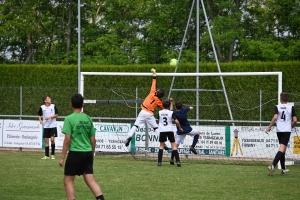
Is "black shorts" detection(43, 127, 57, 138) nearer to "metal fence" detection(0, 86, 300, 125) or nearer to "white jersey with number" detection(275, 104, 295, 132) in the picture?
"metal fence" detection(0, 86, 300, 125)

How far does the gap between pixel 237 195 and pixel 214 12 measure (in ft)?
62.2

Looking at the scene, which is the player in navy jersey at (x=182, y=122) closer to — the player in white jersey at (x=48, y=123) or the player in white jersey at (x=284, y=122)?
the player in white jersey at (x=48, y=123)

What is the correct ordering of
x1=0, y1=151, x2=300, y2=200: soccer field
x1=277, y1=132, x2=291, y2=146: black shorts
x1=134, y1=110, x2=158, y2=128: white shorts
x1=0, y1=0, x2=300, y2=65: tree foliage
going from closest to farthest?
x1=0, y1=151, x2=300, y2=200: soccer field < x1=277, y1=132, x2=291, y2=146: black shorts < x1=134, y1=110, x2=158, y2=128: white shorts < x1=0, y1=0, x2=300, y2=65: tree foliage

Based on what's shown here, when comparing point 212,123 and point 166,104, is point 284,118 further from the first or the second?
point 212,123

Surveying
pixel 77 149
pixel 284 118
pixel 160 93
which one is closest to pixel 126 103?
pixel 160 93

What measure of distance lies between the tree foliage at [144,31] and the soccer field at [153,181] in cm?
1097

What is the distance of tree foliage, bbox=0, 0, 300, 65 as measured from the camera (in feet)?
98.0

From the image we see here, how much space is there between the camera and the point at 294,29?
2992 cm

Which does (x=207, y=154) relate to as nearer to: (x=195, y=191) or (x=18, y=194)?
(x=195, y=191)

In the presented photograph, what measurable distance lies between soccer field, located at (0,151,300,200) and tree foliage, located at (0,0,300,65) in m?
11.0

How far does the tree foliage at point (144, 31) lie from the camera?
98.0 feet

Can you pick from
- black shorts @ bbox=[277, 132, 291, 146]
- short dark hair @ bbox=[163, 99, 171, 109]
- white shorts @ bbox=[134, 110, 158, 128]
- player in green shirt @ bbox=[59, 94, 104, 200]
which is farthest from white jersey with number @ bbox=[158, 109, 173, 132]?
player in green shirt @ bbox=[59, 94, 104, 200]

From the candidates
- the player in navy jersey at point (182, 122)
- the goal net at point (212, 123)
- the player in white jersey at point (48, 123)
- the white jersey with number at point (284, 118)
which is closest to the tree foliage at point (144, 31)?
the goal net at point (212, 123)

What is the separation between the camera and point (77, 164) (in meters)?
10.4
